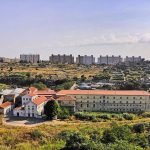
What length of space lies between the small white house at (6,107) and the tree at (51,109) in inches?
229

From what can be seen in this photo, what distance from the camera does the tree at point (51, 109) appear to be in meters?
40.3

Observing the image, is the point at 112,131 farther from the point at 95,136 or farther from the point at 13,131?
the point at 13,131

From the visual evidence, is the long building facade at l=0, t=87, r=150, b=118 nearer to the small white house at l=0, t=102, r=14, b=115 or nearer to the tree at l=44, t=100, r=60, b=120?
the small white house at l=0, t=102, r=14, b=115

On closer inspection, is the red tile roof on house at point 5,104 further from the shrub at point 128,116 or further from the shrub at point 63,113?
the shrub at point 128,116

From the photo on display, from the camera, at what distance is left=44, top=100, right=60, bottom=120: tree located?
4034 centimetres

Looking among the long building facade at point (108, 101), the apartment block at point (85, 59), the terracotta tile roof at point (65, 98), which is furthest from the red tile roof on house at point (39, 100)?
the apartment block at point (85, 59)

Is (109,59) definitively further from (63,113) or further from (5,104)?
(63,113)

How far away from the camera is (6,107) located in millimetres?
44094

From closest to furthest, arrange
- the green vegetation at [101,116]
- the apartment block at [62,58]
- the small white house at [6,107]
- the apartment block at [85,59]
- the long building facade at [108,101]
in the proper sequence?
1. the green vegetation at [101,116]
2. the small white house at [6,107]
3. the long building facade at [108,101]
4. the apartment block at [62,58]
5. the apartment block at [85,59]

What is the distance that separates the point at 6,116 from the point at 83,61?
114663 millimetres

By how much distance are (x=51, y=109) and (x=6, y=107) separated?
6.92 metres

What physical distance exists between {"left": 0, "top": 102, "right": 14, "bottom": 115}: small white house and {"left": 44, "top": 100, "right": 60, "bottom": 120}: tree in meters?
5.82

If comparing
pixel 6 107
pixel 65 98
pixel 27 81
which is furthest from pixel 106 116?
pixel 27 81

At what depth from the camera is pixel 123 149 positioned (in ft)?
84.9
